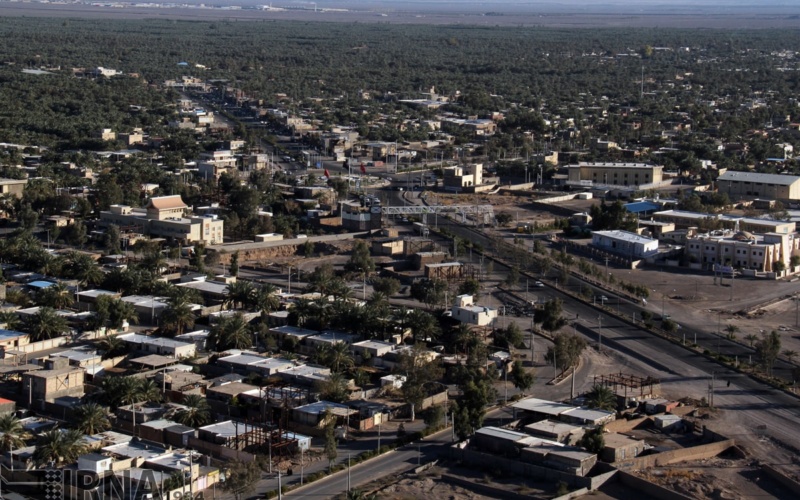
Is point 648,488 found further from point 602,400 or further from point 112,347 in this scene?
point 112,347

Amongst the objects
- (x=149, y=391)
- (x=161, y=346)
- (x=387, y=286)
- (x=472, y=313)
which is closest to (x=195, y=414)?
(x=149, y=391)

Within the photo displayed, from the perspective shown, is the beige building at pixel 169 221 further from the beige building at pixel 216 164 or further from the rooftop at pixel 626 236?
the rooftop at pixel 626 236

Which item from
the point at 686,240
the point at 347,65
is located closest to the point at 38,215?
the point at 686,240

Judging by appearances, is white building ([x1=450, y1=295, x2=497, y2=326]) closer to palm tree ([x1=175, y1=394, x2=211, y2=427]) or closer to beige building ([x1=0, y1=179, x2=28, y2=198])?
palm tree ([x1=175, y1=394, x2=211, y2=427])

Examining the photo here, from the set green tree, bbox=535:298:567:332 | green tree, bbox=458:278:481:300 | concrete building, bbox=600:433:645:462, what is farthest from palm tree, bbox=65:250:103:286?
concrete building, bbox=600:433:645:462

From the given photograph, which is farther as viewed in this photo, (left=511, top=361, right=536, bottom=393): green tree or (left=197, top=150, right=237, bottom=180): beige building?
(left=197, top=150, right=237, bottom=180): beige building

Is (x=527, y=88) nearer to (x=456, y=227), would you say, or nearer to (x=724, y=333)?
(x=456, y=227)
